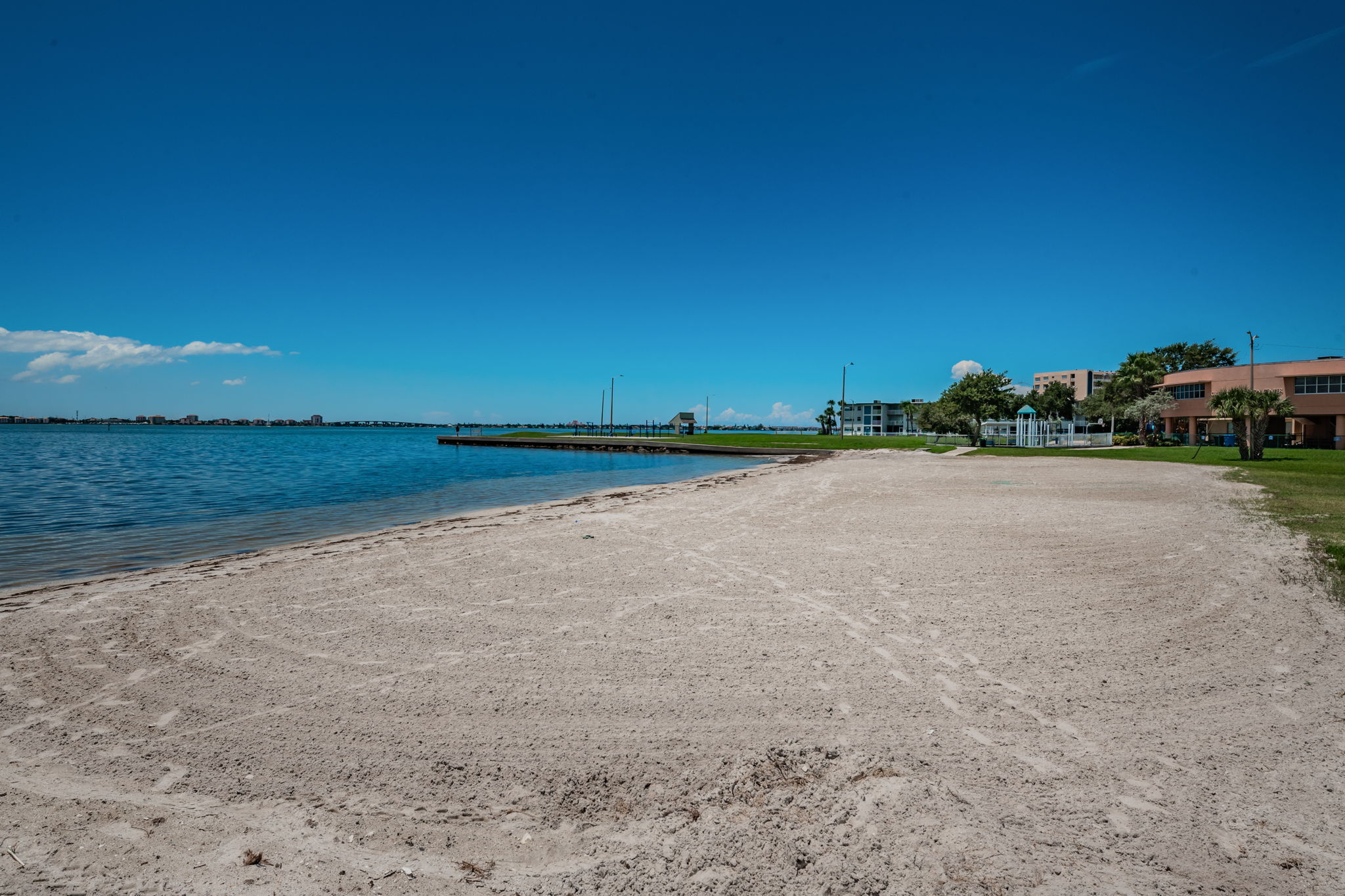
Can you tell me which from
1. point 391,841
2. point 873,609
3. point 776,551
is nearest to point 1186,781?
point 873,609

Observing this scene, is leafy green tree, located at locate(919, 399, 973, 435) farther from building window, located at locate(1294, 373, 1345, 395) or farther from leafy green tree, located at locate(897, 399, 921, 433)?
building window, located at locate(1294, 373, 1345, 395)

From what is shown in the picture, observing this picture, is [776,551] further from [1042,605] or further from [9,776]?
[9,776]

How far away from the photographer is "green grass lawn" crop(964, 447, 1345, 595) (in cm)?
1030

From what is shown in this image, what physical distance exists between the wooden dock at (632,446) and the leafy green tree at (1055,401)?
164ft

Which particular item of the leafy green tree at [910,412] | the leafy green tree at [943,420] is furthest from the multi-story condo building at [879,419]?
the leafy green tree at [943,420]

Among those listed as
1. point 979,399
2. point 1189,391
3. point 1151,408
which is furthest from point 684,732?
point 1189,391

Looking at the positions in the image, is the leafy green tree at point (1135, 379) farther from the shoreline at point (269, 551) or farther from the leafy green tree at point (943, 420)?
the shoreline at point (269, 551)

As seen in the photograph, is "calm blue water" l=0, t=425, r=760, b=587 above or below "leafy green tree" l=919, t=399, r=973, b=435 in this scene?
below

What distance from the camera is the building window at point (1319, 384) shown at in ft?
152

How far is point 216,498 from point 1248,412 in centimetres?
4265

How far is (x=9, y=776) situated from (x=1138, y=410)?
72258 millimetres

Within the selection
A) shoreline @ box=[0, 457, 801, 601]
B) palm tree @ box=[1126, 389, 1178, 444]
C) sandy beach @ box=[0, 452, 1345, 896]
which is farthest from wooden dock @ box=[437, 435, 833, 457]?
sandy beach @ box=[0, 452, 1345, 896]

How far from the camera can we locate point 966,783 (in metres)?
3.28

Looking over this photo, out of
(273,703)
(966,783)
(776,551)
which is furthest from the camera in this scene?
(776,551)
